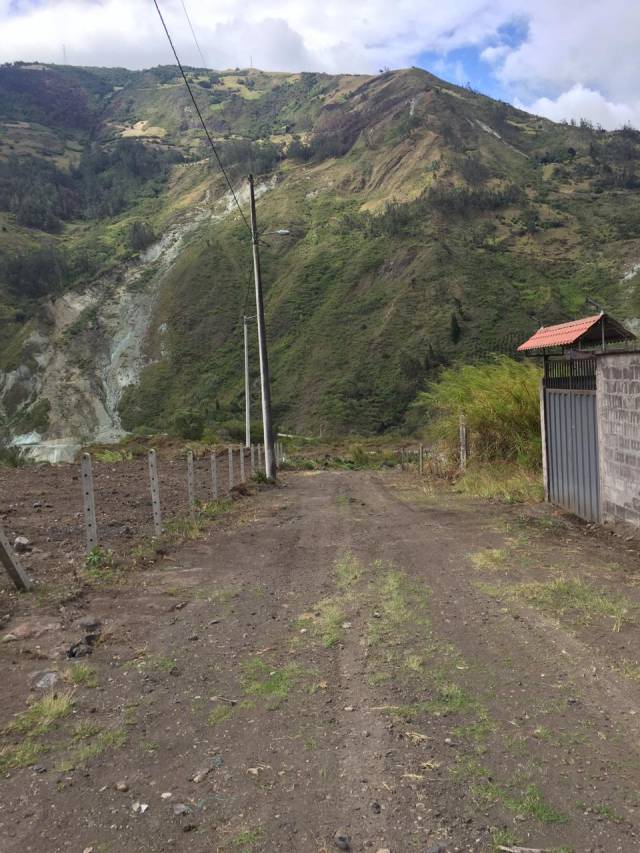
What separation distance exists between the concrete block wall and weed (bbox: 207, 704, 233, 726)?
21.2ft

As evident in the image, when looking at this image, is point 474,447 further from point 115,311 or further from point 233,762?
point 115,311

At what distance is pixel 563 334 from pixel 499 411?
565 centimetres

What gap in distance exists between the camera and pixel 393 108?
104 m

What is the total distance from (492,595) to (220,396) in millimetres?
52399

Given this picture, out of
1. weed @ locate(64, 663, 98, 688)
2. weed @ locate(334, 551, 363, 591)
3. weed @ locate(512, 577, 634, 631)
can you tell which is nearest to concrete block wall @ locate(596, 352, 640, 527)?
weed @ locate(512, 577, 634, 631)

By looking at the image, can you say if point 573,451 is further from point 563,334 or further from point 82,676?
point 82,676

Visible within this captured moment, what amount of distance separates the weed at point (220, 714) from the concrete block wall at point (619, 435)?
645 cm

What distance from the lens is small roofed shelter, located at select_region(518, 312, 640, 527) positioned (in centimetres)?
846

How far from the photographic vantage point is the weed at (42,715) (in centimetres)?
358

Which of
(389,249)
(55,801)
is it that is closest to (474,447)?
(55,801)

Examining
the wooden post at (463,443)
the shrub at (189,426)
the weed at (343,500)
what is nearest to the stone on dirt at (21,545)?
the weed at (343,500)

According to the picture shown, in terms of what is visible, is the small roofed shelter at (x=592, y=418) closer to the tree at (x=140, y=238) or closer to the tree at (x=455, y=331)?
the tree at (x=455, y=331)

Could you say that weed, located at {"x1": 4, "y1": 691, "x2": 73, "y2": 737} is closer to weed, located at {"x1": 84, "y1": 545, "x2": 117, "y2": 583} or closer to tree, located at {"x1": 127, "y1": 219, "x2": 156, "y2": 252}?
weed, located at {"x1": 84, "y1": 545, "x2": 117, "y2": 583}

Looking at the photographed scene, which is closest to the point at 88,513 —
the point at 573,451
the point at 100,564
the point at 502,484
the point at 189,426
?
the point at 100,564
